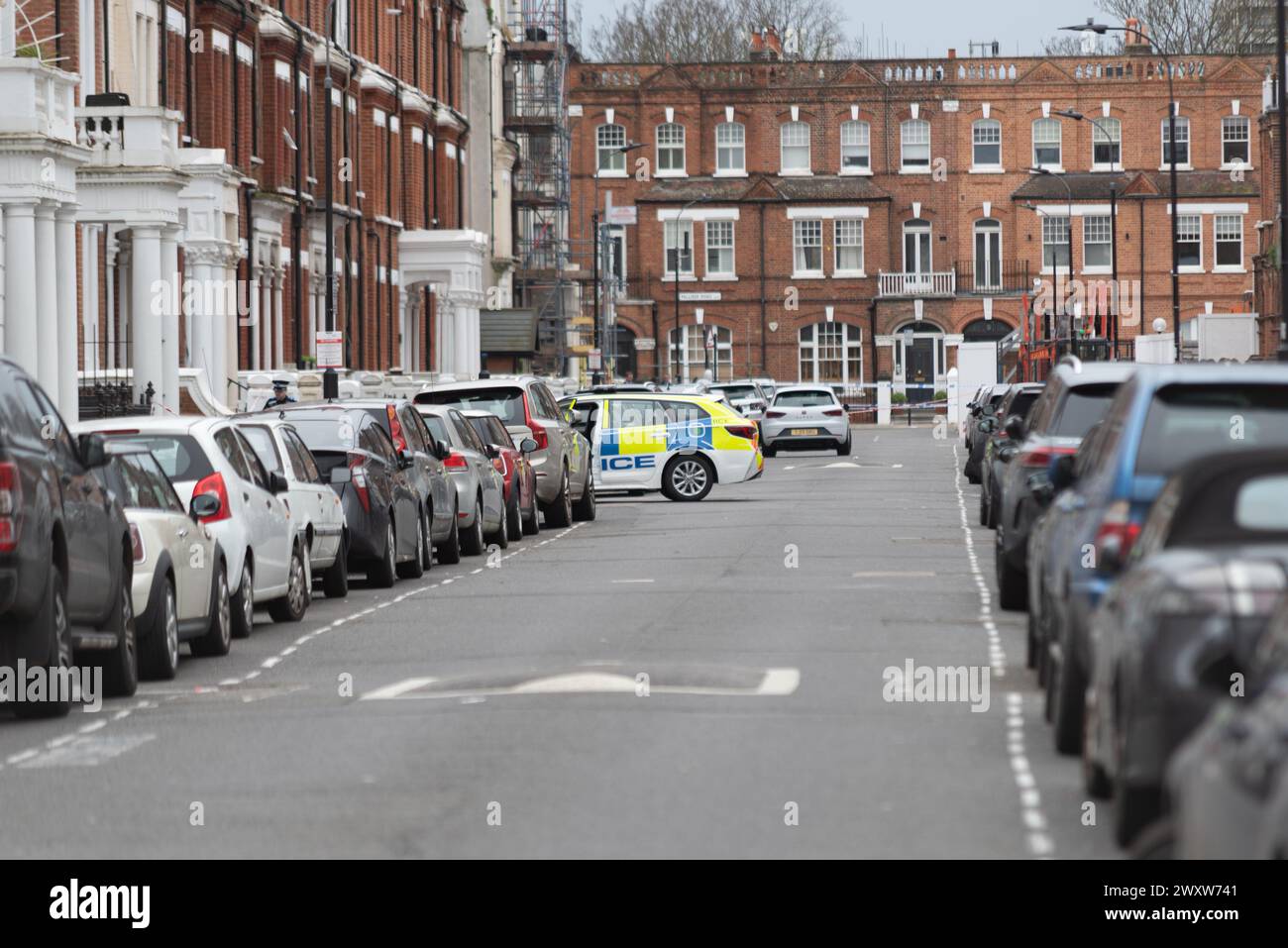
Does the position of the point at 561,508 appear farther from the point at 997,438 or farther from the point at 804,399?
the point at 804,399

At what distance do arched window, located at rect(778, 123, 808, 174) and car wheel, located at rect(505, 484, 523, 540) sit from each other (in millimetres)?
72294

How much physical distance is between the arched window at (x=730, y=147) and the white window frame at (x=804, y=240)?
332 cm

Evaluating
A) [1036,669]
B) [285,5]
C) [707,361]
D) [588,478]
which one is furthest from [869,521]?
[707,361]

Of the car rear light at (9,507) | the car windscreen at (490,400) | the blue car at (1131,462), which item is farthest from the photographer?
the car windscreen at (490,400)

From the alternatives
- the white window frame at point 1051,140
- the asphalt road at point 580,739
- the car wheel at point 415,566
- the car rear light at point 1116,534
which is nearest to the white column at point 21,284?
the car wheel at point 415,566

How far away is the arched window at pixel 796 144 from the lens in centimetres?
9994

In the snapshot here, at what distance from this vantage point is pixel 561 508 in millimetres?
31719

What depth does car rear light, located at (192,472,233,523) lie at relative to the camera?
17.5 meters

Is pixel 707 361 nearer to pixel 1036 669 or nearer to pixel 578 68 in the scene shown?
pixel 578 68

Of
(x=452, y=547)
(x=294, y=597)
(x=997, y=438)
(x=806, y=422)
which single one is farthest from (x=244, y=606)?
(x=806, y=422)

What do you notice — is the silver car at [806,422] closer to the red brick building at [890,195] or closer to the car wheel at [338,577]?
the car wheel at [338,577]

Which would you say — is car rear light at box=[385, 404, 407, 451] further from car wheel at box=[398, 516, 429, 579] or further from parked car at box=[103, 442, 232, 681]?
parked car at box=[103, 442, 232, 681]

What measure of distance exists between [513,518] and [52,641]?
1580 centimetres

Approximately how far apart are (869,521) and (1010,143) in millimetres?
69559
